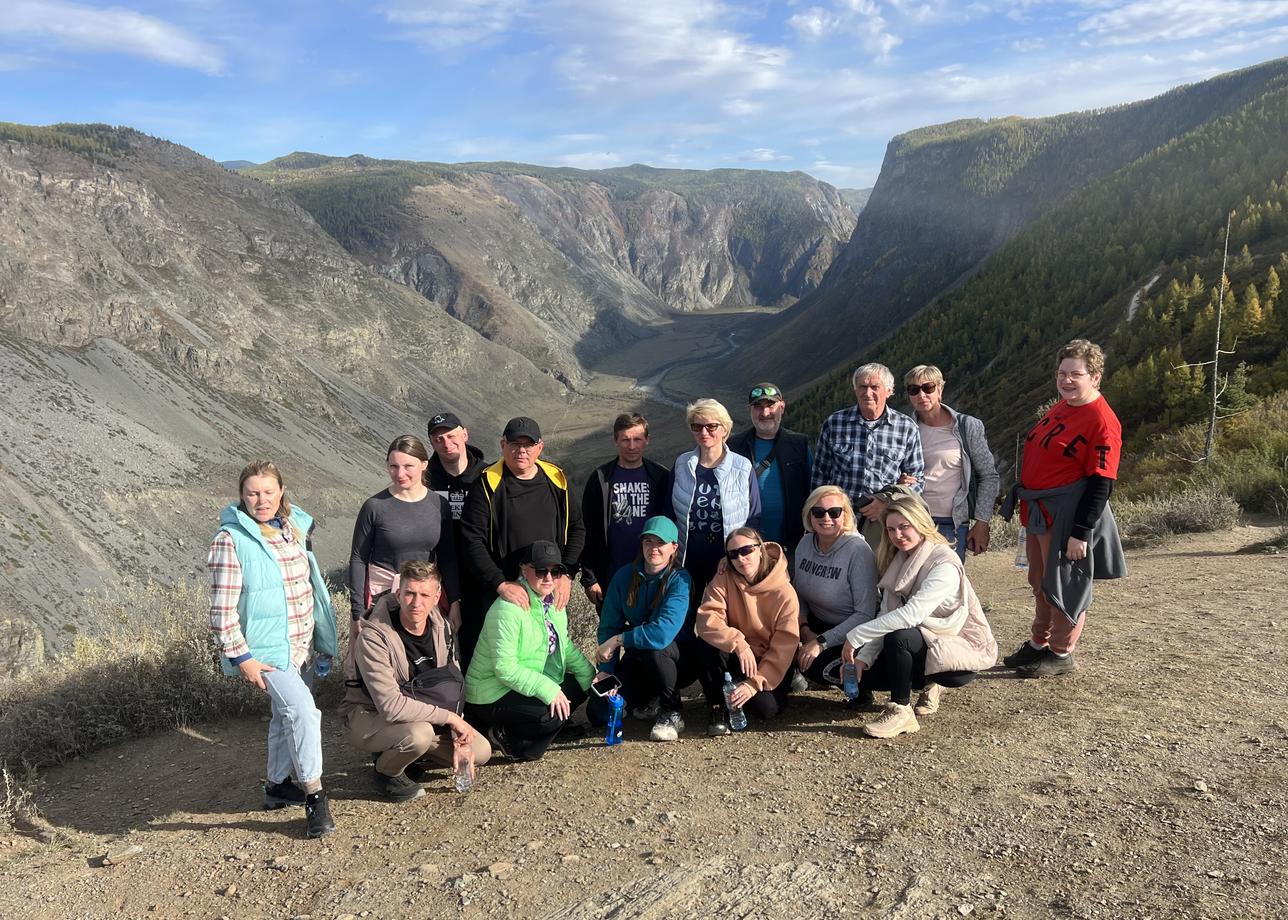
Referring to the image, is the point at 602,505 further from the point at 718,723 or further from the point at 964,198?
the point at 964,198

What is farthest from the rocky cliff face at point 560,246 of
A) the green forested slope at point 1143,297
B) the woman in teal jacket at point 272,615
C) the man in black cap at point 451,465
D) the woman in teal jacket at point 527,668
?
the woman in teal jacket at point 272,615

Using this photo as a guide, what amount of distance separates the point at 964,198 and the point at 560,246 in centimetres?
6787

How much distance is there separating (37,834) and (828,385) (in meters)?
48.6

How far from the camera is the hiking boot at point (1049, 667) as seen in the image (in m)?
5.26

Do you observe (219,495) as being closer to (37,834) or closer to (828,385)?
(37,834)

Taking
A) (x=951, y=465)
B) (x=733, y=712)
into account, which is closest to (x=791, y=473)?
(x=951, y=465)

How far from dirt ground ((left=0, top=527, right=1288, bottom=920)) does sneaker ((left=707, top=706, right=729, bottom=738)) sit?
0.13 metres

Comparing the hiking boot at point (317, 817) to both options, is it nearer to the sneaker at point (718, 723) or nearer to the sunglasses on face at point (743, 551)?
the sneaker at point (718, 723)

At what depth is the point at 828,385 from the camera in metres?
50.4

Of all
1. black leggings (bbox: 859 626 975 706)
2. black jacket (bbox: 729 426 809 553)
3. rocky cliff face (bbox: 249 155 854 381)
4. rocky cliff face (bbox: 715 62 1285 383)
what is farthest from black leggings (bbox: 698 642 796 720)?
rocky cliff face (bbox: 249 155 854 381)

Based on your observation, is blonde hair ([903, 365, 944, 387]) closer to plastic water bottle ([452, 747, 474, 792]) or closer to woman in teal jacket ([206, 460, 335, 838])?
plastic water bottle ([452, 747, 474, 792])

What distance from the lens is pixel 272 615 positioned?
411cm

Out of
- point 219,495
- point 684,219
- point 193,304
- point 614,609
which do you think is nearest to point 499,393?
point 193,304

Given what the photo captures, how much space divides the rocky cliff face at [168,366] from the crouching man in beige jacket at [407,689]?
53.5ft
